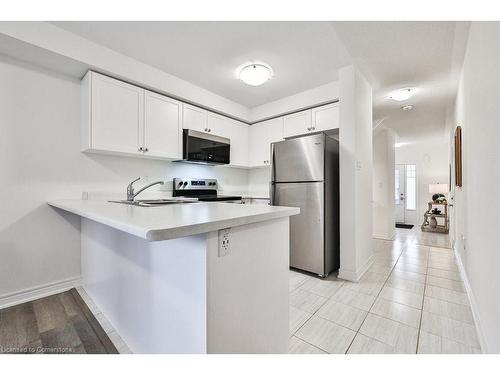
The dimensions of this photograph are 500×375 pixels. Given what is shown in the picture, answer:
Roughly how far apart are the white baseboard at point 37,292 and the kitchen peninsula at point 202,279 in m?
1.16

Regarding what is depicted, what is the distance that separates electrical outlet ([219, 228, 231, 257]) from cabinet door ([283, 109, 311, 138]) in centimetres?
252

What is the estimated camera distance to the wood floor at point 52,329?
1413 mm

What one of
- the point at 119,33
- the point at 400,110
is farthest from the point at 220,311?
the point at 400,110

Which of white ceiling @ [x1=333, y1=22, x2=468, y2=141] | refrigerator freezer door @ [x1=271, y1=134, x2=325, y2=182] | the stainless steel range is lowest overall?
the stainless steel range

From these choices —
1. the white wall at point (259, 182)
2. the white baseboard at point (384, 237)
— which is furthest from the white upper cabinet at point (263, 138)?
the white baseboard at point (384, 237)

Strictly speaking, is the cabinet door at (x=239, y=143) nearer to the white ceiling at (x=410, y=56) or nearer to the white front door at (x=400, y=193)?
the white ceiling at (x=410, y=56)

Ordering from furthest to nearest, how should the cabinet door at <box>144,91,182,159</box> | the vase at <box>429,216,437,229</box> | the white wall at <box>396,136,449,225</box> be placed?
1. the white wall at <box>396,136,449,225</box>
2. the vase at <box>429,216,437,229</box>
3. the cabinet door at <box>144,91,182,159</box>

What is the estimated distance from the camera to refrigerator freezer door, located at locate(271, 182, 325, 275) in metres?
2.53

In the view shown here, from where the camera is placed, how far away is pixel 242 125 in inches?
148

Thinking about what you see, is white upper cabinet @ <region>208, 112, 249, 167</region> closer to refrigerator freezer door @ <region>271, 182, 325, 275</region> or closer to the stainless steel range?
the stainless steel range

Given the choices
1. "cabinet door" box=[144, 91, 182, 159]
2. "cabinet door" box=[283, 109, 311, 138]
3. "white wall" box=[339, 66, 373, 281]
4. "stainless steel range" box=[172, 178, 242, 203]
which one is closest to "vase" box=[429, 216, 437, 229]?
"white wall" box=[339, 66, 373, 281]

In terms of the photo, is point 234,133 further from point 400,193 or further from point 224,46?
point 400,193

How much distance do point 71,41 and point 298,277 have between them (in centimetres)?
320

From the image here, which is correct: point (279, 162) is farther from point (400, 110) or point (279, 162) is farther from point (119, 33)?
point (400, 110)
